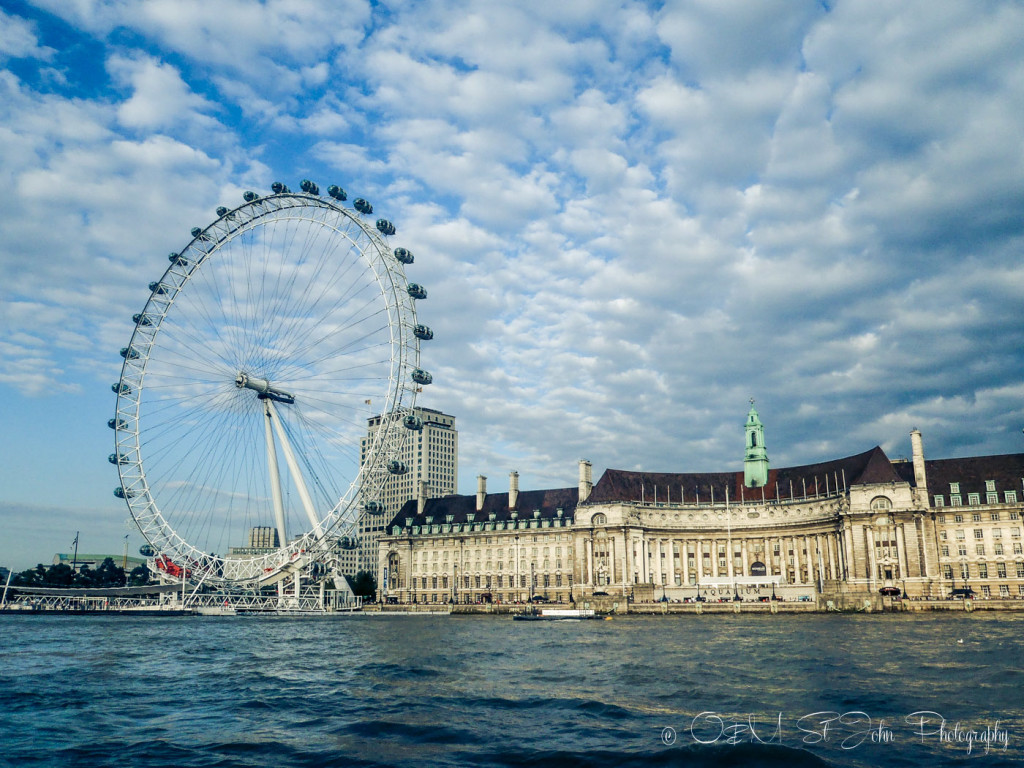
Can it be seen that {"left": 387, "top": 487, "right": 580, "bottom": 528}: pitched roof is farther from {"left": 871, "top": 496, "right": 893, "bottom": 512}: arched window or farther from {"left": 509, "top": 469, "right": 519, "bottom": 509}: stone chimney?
{"left": 871, "top": 496, "right": 893, "bottom": 512}: arched window

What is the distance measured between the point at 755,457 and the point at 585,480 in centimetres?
3443

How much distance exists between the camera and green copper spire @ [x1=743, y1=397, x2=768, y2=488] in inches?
5969

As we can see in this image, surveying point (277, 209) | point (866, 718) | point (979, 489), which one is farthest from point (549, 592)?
point (866, 718)

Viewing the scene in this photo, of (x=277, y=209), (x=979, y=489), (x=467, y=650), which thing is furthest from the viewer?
(x=979, y=489)

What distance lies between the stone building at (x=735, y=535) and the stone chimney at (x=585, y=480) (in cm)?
32

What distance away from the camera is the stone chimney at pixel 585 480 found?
149m

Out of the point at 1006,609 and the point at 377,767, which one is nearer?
the point at 377,767

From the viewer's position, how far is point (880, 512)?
400 feet

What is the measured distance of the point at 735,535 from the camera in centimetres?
14550

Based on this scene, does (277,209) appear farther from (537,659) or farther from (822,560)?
(822,560)

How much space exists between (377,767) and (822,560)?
132146 millimetres

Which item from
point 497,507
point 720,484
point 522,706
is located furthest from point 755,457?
point 522,706

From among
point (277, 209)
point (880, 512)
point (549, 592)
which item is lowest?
point (549, 592)

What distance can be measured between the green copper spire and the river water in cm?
10271
